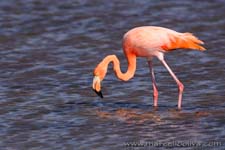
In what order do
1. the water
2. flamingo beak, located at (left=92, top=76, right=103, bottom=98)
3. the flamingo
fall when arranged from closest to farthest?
the water → flamingo beak, located at (left=92, top=76, right=103, bottom=98) → the flamingo

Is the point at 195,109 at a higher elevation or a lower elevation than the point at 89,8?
lower

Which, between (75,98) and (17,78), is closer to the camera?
(75,98)

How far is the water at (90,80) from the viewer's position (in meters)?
10.0

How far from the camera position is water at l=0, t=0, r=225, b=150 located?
10.0 meters

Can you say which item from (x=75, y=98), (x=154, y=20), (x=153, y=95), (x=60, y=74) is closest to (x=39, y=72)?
(x=60, y=74)

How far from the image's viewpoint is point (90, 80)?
12.8 metres

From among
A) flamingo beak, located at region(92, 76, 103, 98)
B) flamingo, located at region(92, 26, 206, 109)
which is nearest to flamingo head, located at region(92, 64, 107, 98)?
flamingo beak, located at region(92, 76, 103, 98)

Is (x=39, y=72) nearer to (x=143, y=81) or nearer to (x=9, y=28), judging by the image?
(x=143, y=81)

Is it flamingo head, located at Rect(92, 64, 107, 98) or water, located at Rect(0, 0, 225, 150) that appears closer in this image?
water, located at Rect(0, 0, 225, 150)

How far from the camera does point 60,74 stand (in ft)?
43.0

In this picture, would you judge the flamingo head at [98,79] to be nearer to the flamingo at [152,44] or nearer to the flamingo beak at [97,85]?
the flamingo beak at [97,85]

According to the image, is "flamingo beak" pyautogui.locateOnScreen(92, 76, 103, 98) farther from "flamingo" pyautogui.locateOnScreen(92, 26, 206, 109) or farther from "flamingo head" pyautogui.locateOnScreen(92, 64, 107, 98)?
"flamingo" pyautogui.locateOnScreen(92, 26, 206, 109)

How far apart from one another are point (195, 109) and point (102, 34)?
15.3 ft

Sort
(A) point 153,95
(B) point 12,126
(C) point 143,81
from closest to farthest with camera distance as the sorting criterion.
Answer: (B) point 12,126 → (A) point 153,95 → (C) point 143,81
